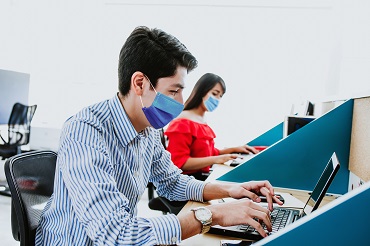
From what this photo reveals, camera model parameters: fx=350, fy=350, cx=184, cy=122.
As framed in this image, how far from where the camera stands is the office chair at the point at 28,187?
0.96m

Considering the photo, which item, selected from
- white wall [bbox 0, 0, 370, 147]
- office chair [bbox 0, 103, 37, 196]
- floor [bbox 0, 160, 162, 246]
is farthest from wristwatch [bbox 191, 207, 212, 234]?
office chair [bbox 0, 103, 37, 196]

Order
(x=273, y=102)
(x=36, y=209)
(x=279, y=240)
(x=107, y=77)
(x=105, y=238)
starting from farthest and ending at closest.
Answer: (x=107, y=77)
(x=273, y=102)
(x=36, y=209)
(x=105, y=238)
(x=279, y=240)

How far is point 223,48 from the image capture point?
11.8 feet

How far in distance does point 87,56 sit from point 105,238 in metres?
3.40

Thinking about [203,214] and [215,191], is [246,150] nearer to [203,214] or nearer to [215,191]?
[215,191]

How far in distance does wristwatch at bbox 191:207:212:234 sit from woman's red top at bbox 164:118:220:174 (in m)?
1.29

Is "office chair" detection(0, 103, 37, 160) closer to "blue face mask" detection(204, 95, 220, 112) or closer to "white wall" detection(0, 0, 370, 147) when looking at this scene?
"white wall" detection(0, 0, 370, 147)

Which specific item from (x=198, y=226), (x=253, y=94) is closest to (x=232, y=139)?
(x=253, y=94)

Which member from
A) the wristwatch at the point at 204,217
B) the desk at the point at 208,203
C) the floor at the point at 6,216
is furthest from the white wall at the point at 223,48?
the wristwatch at the point at 204,217

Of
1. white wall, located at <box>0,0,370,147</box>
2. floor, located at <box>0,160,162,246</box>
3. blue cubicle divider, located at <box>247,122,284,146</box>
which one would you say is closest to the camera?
floor, located at <box>0,160,162,246</box>

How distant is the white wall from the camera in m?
3.42

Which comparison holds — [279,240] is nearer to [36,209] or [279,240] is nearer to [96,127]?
[96,127]

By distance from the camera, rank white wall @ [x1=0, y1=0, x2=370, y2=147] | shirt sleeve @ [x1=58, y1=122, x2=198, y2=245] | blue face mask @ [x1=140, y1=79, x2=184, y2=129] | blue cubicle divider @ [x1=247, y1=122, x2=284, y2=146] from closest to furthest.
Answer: shirt sleeve @ [x1=58, y1=122, x2=198, y2=245], blue face mask @ [x1=140, y1=79, x2=184, y2=129], blue cubicle divider @ [x1=247, y1=122, x2=284, y2=146], white wall @ [x1=0, y1=0, x2=370, y2=147]

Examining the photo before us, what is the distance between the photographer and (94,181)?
Result: 0.81 m
